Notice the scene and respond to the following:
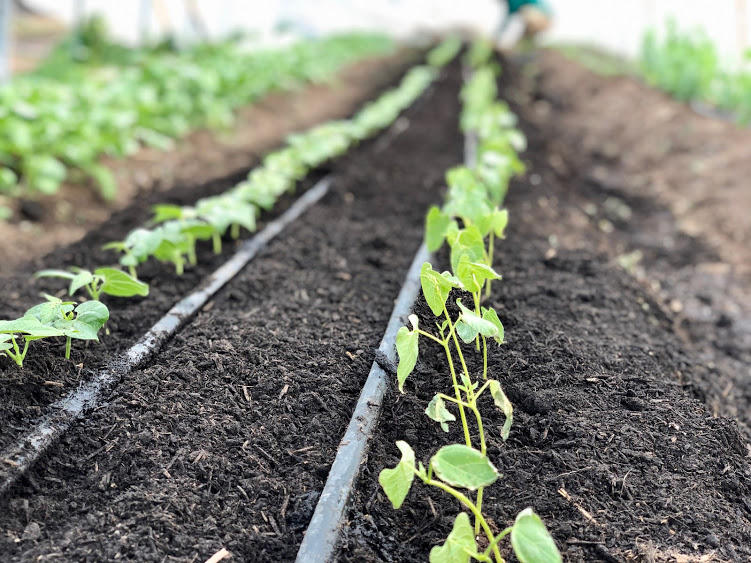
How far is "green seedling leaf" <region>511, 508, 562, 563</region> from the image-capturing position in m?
1.08

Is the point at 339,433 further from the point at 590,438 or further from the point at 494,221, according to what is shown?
the point at 494,221

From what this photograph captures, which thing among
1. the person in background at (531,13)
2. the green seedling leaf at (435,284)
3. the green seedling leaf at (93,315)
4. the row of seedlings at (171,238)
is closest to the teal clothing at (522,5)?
the person in background at (531,13)

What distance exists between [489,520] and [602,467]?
34cm

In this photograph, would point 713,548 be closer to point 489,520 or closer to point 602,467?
point 602,467

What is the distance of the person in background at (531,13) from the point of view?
12312 mm

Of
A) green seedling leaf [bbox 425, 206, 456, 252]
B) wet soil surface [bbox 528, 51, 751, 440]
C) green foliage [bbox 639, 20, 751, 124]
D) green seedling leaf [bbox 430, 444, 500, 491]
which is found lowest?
wet soil surface [bbox 528, 51, 751, 440]

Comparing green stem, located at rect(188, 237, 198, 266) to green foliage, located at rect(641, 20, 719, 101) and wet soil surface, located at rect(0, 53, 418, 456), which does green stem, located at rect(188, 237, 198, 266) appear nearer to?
wet soil surface, located at rect(0, 53, 418, 456)

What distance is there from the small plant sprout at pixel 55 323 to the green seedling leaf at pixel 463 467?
1.02 meters

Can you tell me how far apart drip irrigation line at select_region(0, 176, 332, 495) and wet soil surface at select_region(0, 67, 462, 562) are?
3 cm

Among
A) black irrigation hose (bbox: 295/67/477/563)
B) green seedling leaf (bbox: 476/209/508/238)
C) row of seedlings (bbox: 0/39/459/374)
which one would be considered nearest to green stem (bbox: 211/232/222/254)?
row of seedlings (bbox: 0/39/459/374)

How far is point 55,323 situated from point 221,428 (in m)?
0.54

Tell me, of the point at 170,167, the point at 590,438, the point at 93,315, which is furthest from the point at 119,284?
the point at 170,167

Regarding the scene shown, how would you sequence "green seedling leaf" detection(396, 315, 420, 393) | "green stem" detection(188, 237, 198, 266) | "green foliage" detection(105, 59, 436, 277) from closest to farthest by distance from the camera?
"green seedling leaf" detection(396, 315, 420, 393), "green foliage" detection(105, 59, 436, 277), "green stem" detection(188, 237, 198, 266)

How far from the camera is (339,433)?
1683 millimetres
